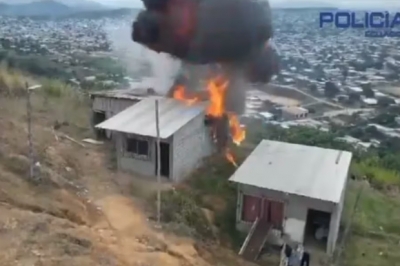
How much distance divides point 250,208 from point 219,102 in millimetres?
6053

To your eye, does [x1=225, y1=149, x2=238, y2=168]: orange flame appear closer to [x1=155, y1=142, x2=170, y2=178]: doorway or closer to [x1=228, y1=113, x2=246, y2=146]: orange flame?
[x1=228, y1=113, x2=246, y2=146]: orange flame

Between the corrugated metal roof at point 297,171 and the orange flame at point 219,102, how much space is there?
2511 millimetres

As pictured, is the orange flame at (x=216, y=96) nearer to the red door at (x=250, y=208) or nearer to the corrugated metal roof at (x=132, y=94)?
the corrugated metal roof at (x=132, y=94)

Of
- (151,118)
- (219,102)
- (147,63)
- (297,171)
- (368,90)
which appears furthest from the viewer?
(368,90)

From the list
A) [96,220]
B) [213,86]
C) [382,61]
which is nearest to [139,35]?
[213,86]

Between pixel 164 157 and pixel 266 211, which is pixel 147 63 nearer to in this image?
pixel 164 157

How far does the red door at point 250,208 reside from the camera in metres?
13.7

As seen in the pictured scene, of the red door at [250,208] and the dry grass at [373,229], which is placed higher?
the red door at [250,208]

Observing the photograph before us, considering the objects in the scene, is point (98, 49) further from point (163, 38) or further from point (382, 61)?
point (382, 61)

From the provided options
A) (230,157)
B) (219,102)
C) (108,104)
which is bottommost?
(230,157)

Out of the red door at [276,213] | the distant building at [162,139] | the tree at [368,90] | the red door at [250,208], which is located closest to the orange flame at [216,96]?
the distant building at [162,139]

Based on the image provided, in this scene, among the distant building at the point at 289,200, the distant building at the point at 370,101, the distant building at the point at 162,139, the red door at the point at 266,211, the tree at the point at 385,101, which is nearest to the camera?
the distant building at the point at 289,200

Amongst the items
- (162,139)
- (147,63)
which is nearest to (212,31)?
(147,63)

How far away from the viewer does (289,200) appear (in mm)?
13086
